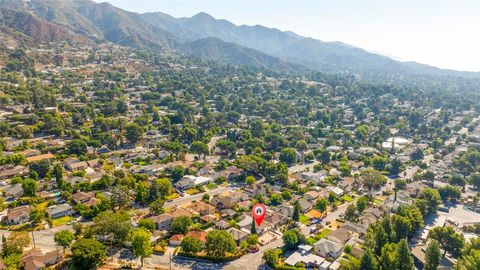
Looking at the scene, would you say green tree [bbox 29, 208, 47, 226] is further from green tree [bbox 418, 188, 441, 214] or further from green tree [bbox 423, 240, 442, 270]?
green tree [bbox 418, 188, 441, 214]

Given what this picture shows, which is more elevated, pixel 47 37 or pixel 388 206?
pixel 47 37

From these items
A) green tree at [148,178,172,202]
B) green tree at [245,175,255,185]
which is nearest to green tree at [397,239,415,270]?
green tree at [245,175,255,185]

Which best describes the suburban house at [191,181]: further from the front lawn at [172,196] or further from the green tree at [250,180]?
the green tree at [250,180]

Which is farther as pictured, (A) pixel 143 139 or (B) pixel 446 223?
(A) pixel 143 139

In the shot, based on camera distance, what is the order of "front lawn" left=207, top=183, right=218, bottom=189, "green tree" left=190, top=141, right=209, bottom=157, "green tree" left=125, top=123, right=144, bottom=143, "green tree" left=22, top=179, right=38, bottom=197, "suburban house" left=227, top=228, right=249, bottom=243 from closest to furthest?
"suburban house" left=227, top=228, right=249, bottom=243
"green tree" left=22, top=179, right=38, bottom=197
"front lawn" left=207, top=183, right=218, bottom=189
"green tree" left=190, top=141, right=209, bottom=157
"green tree" left=125, top=123, right=144, bottom=143

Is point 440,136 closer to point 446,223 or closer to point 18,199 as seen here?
point 446,223

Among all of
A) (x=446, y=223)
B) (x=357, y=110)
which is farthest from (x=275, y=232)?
(x=357, y=110)

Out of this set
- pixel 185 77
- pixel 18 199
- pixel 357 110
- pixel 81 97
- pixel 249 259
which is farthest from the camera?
pixel 185 77
